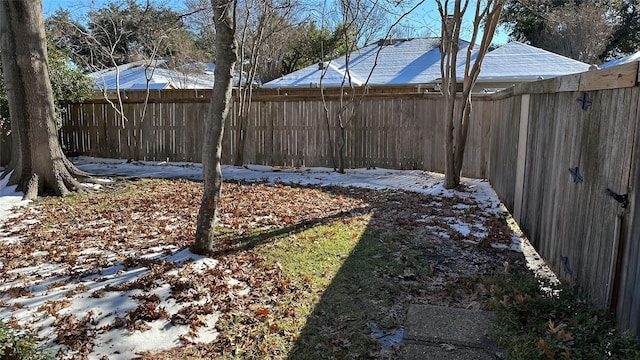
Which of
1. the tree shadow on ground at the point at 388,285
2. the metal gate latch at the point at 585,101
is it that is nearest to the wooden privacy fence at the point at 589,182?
the metal gate latch at the point at 585,101

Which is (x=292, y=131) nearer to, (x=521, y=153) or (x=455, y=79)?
(x=455, y=79)

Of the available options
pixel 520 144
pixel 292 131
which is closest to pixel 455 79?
pixel 520 144

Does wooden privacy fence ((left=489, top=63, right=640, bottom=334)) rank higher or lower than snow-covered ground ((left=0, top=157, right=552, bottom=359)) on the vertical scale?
higher

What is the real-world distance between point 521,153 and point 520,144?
0.13m

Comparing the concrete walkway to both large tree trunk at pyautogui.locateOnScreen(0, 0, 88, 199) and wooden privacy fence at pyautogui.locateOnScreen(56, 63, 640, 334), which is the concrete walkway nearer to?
wooden privacy fence at pyautogui.locateOnScreen(56, 63, 640, 334)

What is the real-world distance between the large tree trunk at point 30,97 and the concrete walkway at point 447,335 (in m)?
5.87

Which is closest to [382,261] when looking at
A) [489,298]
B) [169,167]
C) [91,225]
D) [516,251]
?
[489,298]

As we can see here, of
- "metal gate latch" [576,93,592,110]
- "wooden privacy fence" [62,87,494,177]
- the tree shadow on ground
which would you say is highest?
"metal gate latch" [576,93,592,110]

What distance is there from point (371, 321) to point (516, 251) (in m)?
2.33

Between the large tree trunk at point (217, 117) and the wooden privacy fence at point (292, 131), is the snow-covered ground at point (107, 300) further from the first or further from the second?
the wooden privacy fence at point (292, 131)

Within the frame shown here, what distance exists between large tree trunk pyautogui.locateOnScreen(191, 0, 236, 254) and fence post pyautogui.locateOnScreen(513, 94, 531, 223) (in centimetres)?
320

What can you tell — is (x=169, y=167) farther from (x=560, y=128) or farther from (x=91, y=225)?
(x=560, y=128)

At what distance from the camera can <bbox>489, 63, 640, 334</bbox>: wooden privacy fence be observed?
8.34 feet

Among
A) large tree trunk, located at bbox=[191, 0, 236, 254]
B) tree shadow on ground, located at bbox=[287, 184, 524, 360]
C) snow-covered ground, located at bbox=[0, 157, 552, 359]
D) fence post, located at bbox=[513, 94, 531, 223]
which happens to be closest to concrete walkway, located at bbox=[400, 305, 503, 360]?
tree shadow on ground, located at bbox=[287, 184, 524, 360]
